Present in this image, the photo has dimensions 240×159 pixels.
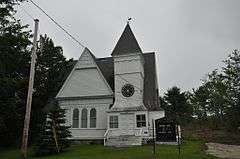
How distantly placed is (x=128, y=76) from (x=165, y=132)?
38.9 ft

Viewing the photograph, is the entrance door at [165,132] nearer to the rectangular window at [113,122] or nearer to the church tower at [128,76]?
the church tower at [128,76]

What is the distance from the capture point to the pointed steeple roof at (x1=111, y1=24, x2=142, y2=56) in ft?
97.9

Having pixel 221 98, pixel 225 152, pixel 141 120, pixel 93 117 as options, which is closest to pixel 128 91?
pixel 141 120

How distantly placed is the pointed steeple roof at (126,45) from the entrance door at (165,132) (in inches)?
492

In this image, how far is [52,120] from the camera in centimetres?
2311

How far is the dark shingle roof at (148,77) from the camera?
94.6ft

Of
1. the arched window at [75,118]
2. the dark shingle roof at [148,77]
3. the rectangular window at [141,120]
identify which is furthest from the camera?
the arched window at [75,118]

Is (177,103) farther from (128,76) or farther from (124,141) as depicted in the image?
(124,141)

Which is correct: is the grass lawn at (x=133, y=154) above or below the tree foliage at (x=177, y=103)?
below

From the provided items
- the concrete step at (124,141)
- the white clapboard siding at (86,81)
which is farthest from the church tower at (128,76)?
the concrete step at (124,141)

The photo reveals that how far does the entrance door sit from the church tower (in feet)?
29.9

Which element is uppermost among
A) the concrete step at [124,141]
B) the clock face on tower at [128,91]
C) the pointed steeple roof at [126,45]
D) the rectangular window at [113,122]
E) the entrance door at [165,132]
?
the pointed steeple roof at [126,45]

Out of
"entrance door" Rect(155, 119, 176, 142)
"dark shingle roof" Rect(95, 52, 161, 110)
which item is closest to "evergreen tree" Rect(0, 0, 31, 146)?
"dark shingle roof" Rect(95, 52, 161, 110)

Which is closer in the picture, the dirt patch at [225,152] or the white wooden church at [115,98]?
the dirt patch at [225,152]
